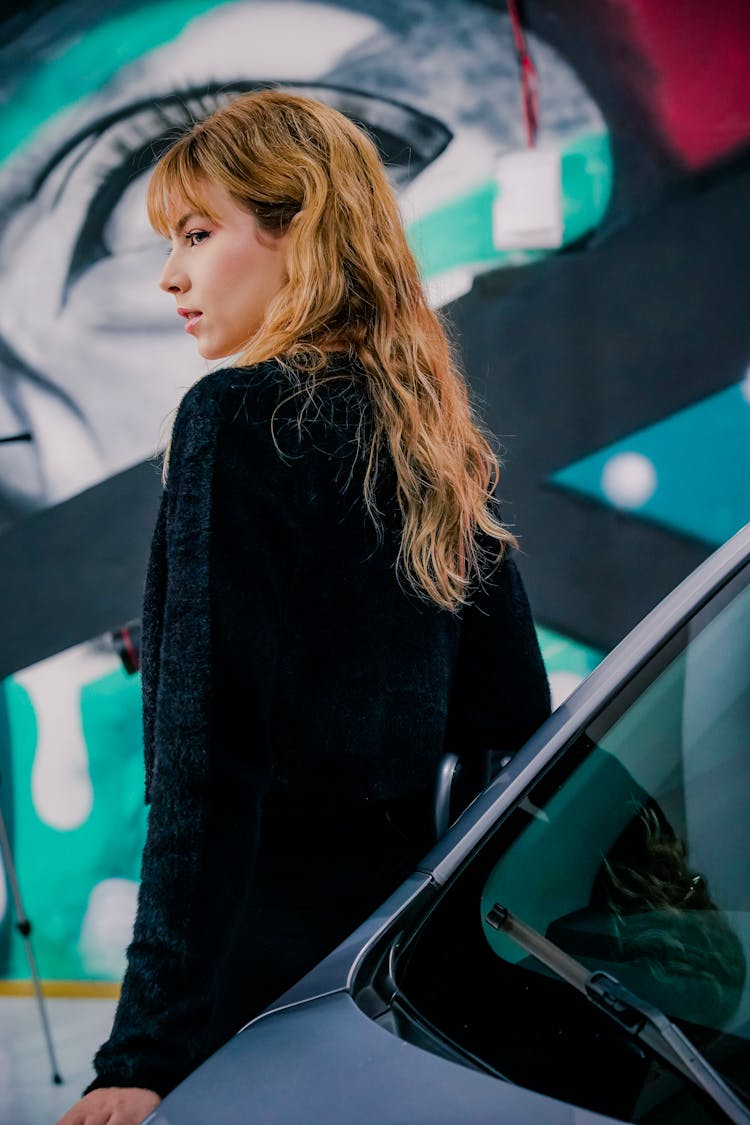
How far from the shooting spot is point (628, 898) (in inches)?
41.6

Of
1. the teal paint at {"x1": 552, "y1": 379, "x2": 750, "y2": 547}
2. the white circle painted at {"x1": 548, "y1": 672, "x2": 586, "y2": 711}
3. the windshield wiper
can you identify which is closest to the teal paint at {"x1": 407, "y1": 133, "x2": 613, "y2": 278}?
the teal paint at {"x1": 552, "y1": 379, "x2": 750, "y2": 547}

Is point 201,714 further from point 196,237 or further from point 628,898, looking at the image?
point 196,237

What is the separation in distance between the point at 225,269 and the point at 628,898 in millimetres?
795

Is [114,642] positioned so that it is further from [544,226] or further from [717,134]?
[717,134]

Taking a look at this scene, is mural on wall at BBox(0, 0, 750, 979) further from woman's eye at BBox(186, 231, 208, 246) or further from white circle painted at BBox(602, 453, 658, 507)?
woman's eye at BBox(186, 231, 208, 246)

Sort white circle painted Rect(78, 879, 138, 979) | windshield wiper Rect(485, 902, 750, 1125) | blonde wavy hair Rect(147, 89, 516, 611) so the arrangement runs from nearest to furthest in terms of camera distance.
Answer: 1. windshield wiper Rect(485, 902, 750, 1125)
2. blonde wavy hair Rect(147, 89, 516, 611)
3. white circle painted Rect(78, 879, 138, 979)

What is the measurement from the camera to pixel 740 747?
1140 millimetres

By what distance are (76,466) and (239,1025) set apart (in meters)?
2.87

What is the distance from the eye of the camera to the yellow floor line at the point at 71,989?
378cm

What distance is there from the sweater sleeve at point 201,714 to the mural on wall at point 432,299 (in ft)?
7.07

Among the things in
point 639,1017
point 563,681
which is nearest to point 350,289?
point 639,1017

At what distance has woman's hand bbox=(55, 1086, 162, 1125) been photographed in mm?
951

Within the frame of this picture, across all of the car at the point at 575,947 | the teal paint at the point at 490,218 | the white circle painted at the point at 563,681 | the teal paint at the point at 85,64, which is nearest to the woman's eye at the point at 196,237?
the car at the point at 575,947

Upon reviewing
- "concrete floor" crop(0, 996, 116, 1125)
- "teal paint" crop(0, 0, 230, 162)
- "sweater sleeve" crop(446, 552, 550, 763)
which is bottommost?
"concrete floor" crop(0, 996, 116, 1125)
